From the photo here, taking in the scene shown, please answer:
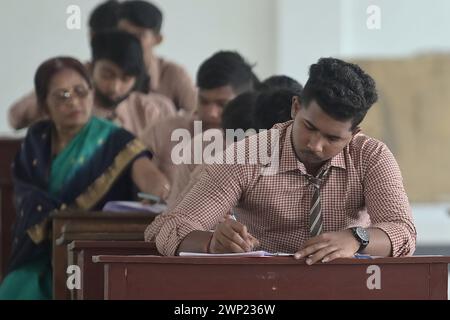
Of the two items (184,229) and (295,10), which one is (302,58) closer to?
(295,10)

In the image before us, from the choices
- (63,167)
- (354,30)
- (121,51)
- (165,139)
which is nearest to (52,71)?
(63,167)

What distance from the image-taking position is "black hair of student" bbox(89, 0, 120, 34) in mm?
6215

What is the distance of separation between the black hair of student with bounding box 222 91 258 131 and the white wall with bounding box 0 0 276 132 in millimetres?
3991

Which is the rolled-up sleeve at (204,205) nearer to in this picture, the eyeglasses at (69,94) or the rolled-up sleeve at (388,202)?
the rolled-up sleeve at (388,202)

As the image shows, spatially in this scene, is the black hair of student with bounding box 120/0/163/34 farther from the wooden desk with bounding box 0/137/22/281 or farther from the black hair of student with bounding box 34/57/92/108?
the black hair of student with bounding box 34/57/92/108

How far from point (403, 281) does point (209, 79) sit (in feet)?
6.71

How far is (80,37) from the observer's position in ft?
26.9

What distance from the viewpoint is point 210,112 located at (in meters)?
4.66

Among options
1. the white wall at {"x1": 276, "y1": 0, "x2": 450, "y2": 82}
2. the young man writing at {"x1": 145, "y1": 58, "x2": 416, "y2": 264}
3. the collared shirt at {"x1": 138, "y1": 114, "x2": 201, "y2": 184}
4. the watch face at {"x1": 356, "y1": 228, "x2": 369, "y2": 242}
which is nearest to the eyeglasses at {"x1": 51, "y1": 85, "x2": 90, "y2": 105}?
the collared shirt at {"x1": 138, "y1": 114, "x2": 201, "y2": 184}

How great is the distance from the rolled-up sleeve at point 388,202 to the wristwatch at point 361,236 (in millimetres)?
89

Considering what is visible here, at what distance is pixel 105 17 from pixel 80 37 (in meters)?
1.97

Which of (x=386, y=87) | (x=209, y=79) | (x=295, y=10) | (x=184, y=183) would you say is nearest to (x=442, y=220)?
(x=386, y=87)

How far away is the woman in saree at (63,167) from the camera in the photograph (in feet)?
15.4

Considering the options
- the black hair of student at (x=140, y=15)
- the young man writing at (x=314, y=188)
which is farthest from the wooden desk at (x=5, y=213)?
the young man writing at (x=314, y=188)
